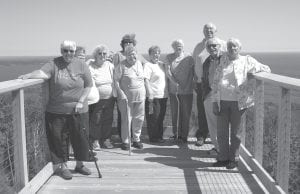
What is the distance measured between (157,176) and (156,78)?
1.78m

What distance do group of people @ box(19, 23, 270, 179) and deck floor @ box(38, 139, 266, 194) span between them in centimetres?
18

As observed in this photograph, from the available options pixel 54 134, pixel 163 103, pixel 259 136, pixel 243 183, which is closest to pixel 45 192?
pixel 54 134

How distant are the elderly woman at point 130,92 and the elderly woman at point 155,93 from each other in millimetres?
198

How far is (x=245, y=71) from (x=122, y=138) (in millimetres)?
2148

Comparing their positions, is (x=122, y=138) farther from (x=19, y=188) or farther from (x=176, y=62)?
(x=19, y=188)

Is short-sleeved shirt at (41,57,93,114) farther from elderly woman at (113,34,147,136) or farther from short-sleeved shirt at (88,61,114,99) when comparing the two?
elderly woman at (113,34,147,136)

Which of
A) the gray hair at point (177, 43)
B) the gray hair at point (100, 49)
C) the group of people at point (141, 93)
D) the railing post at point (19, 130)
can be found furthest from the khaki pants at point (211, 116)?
the railing post at point (19, 130)

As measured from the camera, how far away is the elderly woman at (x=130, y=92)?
539cm

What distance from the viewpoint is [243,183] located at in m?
4.04

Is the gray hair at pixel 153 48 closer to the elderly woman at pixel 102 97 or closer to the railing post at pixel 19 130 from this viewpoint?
the elderly woman at pixel 102 97

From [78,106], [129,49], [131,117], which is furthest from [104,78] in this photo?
[78,106]

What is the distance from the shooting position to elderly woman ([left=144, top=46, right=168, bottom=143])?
5.70m

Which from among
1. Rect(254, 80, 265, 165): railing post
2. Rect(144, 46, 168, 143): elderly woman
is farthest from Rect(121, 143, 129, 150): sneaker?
Rect(254, 80, 265, 165): railing post

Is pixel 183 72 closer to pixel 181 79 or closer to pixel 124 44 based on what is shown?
pixel 181 79
